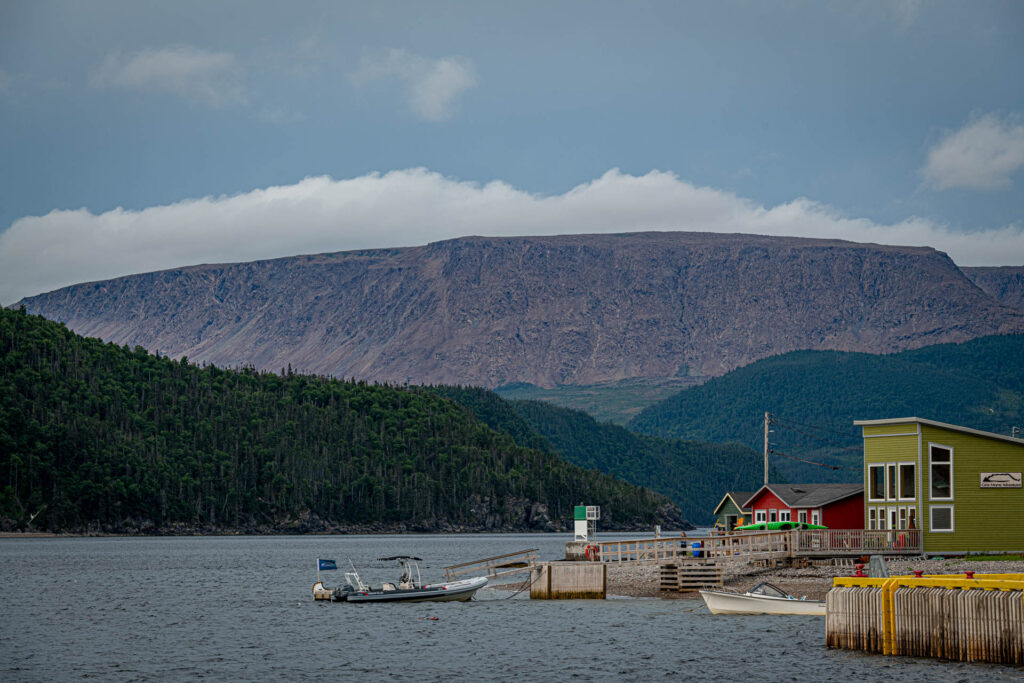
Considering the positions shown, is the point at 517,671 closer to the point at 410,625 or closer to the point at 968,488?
the point at 410,625

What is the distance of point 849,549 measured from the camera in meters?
80.5

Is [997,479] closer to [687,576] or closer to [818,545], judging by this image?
[818,545]

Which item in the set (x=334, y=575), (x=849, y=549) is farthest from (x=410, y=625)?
(x=334, y=575)

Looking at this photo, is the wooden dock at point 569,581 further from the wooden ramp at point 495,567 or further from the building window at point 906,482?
the building window at point 906,482

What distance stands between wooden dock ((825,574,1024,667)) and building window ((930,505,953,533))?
33059mm

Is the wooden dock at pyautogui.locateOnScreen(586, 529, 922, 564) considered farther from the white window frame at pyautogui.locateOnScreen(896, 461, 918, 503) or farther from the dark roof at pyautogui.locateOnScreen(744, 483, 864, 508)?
the dark roof at pyautogui.locateOnScreen(744, 483, 864, 508)

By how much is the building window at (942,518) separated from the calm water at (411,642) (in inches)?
656

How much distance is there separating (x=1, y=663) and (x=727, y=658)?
31201mm

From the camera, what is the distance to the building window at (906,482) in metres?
83.1

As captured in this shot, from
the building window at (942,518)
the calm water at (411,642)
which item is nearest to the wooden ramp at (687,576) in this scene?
the calm water at (411,642)

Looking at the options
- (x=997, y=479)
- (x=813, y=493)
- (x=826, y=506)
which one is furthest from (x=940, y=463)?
(x=813, y=493)

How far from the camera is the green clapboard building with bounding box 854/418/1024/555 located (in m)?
81.4

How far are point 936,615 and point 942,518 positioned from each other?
38102mm

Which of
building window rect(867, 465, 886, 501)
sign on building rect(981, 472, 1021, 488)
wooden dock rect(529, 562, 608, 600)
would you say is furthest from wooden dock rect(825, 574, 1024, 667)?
building window rect(867, 465, 886, 501)
